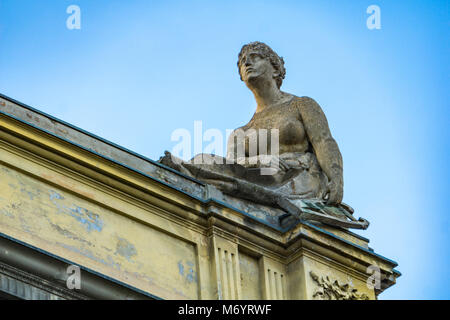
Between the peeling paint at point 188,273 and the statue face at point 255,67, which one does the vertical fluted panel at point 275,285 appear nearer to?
the peeling paint at point 188,273

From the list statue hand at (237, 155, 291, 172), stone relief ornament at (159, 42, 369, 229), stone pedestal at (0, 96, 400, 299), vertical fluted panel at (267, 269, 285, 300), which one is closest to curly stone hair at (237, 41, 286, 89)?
stone relief ornament at (159, 42, 369, 229)

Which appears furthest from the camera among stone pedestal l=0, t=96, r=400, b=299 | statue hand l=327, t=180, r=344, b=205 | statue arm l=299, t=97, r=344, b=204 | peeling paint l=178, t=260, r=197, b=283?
statue arm l=299, t=97, r=344, b=204

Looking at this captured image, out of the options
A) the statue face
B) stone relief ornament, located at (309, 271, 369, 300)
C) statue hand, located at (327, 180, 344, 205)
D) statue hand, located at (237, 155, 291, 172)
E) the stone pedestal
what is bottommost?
stone relief ornament, located at (309, 271, 369, 300)

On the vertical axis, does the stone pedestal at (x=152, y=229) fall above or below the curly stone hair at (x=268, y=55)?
below

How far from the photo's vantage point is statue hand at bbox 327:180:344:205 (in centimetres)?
1903

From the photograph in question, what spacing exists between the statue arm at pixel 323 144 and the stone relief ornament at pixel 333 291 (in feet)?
4.75

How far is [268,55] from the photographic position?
20.5m

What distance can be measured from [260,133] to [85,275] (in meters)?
4.41

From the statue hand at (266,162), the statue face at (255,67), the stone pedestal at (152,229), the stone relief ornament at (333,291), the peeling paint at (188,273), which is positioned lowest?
the stone relief ornament at (333,291)

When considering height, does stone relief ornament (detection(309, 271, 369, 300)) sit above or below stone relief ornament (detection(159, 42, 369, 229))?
below

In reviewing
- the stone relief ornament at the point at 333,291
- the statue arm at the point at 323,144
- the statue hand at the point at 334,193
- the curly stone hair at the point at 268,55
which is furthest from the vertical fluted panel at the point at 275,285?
the curly stone hair at the point at 268,55

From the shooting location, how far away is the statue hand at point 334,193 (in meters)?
19.0

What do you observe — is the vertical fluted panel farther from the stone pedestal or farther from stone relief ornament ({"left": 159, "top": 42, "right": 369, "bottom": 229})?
stone relief ornament ({"left": 159, "top": 42, "right": 369, "bottom": 229})

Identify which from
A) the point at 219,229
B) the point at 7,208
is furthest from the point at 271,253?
the point at 7,208
